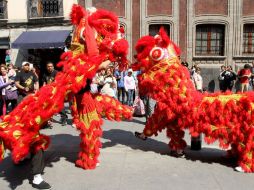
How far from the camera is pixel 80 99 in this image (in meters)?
4.78

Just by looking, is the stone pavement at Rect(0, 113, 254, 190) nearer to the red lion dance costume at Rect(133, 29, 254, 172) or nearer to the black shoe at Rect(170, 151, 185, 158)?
the black shoe at Rect(170, 151, 185, 158)

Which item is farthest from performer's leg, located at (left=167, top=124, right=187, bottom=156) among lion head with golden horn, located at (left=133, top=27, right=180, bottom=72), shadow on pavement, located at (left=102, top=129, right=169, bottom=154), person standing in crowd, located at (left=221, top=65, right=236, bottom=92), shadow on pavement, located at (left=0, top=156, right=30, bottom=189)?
person standing in crowd, located at (left=221, top=65, right=236, bottom=92)

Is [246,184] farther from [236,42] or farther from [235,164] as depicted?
[236,42]

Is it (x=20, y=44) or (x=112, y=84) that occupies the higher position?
(x=20, y=44)

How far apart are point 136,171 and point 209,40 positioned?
13.9 metres

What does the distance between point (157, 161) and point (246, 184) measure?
1.39 metres

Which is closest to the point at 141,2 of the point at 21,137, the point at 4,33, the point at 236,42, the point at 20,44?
the point at 236,42

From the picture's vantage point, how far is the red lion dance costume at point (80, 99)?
4.08m

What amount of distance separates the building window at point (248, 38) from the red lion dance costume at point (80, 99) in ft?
45.7

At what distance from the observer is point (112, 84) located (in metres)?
10.5

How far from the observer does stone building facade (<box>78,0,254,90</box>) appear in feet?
56.0

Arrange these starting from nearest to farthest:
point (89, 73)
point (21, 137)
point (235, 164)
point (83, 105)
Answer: point (21, 137), point (89, 73), point (83, 105), point (235, 164)

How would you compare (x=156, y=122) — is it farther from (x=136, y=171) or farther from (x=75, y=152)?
(x=75, y=152)

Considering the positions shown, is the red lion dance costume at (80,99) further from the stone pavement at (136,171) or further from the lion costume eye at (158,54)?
the lion costume eye at (158,54)
